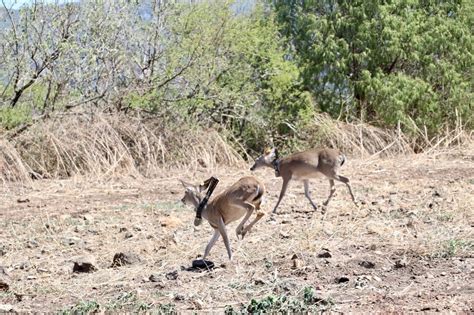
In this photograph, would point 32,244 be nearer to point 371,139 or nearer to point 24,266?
point 24,266

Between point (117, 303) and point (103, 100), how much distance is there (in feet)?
43.0

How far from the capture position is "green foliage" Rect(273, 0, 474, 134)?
76.6 feet

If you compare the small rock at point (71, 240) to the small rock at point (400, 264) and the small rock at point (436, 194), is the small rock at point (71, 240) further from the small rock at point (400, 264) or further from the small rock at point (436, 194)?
the small rock at point (436, 194)

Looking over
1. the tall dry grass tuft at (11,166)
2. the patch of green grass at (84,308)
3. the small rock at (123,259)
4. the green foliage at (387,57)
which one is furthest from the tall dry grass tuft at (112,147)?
the patch of green grass at (84,308)

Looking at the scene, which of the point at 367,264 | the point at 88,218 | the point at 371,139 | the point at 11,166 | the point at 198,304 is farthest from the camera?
the point at 371,139

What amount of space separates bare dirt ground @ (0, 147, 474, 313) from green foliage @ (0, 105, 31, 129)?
2.76m

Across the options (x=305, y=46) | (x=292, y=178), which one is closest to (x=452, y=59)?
(x=305, y=46)

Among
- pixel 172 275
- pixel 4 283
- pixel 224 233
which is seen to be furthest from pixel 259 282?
pixel 4 283

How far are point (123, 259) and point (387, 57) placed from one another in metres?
15.7

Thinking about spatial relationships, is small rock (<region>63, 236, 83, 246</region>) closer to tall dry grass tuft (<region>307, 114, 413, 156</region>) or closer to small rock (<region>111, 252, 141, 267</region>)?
small rock (<region>111, 252, 141, 267</region>)

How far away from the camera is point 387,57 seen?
77.9 feet

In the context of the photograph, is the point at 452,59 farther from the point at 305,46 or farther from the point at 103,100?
the point at 103,100

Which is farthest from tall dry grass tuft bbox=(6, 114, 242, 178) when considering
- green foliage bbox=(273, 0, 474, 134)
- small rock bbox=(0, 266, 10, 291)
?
small rock bbox=(0, 266, 10, 291)

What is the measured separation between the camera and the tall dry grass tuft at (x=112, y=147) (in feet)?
59.3
